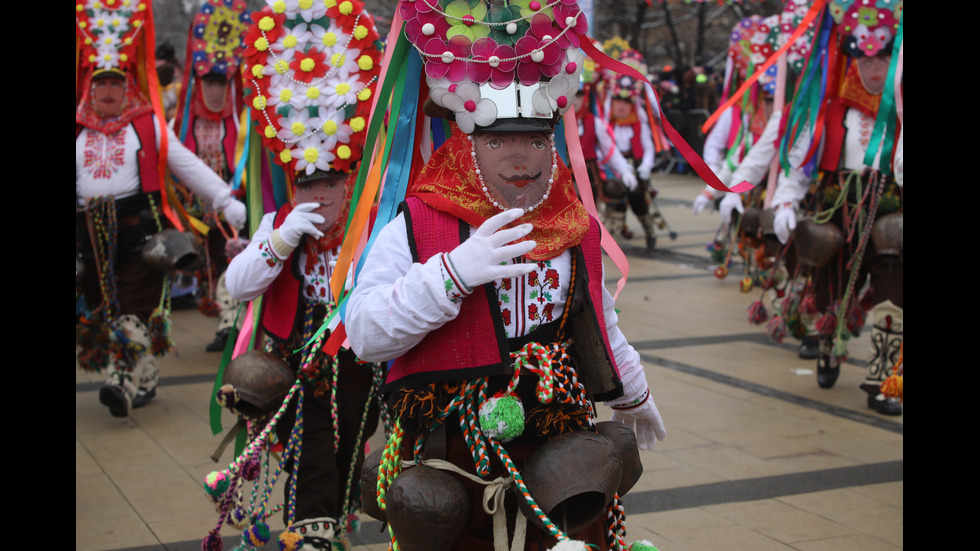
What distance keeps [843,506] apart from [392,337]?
8.93ft

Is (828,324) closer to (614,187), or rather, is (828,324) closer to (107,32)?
(107,32)

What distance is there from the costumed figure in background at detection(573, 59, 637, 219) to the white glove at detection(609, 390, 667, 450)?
873 cm

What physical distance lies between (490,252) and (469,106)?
16.2 inches

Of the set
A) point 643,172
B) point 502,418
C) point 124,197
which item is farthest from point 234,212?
point 643,172

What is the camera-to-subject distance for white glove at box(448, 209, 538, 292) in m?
2.35

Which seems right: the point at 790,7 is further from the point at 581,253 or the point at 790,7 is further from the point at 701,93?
the point at 701,93

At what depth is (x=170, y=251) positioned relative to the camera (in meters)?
5.73

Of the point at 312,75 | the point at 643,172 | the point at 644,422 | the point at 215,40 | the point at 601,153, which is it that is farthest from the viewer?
the point at 643,172

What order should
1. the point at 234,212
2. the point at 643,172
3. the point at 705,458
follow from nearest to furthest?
the point at 705,458
the point at 234,212
the point at 643,172

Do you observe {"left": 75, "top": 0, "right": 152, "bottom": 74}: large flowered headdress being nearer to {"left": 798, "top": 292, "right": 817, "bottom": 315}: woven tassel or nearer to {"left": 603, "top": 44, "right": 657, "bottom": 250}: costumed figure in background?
{"left": 798, "top": 292, "right": 817, "bottom": 315}: woven tassel

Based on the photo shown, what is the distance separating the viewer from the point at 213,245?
25.6 feet

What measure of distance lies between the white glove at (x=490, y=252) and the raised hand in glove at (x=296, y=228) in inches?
54.4

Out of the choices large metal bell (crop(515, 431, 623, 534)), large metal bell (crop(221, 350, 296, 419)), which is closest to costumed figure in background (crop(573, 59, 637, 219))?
large metal bell (crop(221, 350, 296, 419))
